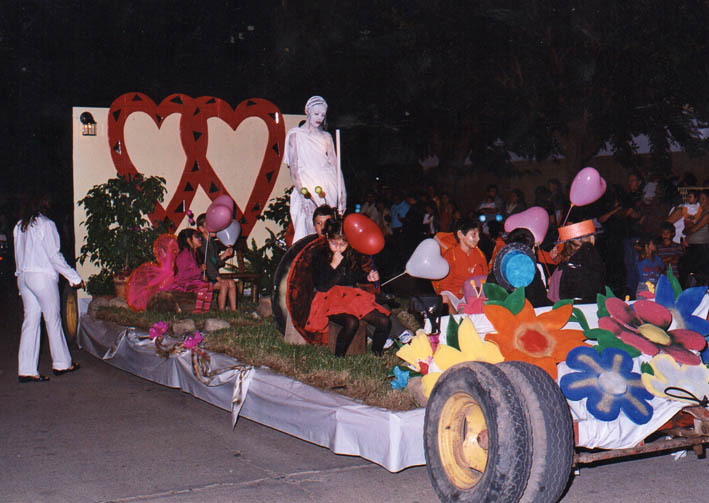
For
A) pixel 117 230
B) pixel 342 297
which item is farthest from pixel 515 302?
pixel 117 230

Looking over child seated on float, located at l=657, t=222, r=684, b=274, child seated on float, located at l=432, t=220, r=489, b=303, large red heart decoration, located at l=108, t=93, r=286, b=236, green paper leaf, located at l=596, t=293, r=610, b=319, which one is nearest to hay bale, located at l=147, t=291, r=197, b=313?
large red heart decoration, located at l=108, t=93, r=286, b=236

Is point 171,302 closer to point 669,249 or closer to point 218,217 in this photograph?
point 218,217

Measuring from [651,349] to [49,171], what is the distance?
885 inches

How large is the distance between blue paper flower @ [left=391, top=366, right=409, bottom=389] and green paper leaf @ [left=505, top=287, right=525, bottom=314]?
4.82 feet

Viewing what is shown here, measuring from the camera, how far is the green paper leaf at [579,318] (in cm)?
463

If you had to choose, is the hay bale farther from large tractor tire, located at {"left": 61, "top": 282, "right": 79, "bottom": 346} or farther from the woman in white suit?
the woman in white suit

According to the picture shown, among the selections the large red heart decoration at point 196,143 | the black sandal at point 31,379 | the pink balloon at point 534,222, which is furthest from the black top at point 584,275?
the large red heart decoration at point 196,143

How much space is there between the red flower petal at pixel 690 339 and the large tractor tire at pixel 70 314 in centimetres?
790

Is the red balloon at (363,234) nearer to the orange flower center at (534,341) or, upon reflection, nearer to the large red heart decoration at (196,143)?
the orange flower center at (534,341)

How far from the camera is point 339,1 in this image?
681 inches

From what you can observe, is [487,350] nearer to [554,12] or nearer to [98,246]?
[98,246]

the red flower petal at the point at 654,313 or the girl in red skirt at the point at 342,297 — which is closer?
the red flower petal at the point at 654,313

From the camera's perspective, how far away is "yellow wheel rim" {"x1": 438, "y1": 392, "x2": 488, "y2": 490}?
435cm

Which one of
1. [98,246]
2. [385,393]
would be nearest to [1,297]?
[98,246]
